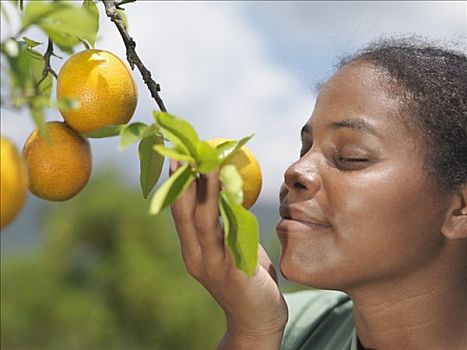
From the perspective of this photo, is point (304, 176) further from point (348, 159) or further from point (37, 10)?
point (37, 10)

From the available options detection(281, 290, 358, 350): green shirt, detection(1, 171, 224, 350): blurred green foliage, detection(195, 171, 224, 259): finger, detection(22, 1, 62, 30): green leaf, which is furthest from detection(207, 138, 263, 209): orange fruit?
detection(1, 171, 224, 350): blurred green foliage

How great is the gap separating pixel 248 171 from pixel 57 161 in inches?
7.7

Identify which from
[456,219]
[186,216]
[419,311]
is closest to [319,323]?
[419,311]

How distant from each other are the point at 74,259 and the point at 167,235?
1.47 m

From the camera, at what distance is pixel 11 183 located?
596mm

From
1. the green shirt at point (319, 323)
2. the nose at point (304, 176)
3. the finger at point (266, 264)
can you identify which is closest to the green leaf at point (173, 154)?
the nose at point (304, 176)

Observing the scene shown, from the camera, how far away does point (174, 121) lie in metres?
0.62

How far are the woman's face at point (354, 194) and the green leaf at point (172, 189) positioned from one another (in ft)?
1.14

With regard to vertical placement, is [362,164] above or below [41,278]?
above

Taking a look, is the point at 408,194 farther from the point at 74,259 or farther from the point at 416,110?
the point at 74,259

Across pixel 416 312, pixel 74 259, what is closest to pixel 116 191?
pixel 74 259

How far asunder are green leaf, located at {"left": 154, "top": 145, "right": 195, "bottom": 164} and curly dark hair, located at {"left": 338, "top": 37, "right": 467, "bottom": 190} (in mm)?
455

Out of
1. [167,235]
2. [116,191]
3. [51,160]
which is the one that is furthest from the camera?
[116,191]

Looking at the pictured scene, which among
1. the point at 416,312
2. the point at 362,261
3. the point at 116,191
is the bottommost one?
the point at 116,191
